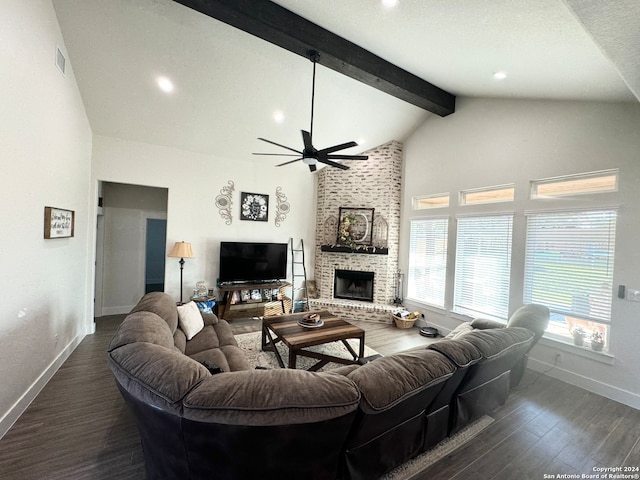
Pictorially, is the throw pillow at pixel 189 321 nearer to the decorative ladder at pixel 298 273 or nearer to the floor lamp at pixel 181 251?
the floor lamp at pixel 181 251

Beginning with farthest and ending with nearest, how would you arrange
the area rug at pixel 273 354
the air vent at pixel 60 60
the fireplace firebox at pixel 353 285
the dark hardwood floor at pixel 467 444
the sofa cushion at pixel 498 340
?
the fireplace firebox at pixel 353 285 < the area rug at pixel 273 354 < the air vent at pixel 60 60 < the sofa cushion at pixel 498 340 < the dark hardwood floor at pixel 467 444

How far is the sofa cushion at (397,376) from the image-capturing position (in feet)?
4.54

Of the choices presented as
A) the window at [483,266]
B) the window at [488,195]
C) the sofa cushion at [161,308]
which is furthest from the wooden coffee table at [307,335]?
the window at [488,195]

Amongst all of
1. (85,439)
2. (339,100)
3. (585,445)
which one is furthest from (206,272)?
(585,445)

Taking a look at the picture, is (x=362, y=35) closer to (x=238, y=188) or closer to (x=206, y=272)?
(x=238, y=188)

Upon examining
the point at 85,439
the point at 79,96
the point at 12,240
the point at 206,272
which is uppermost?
the point at 79,96

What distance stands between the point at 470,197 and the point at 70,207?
223 inches

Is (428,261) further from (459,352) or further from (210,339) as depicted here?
(210,339)

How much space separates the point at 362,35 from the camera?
2.90 m

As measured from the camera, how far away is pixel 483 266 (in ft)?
13.6

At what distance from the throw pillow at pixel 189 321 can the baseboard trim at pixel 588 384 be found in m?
4.25

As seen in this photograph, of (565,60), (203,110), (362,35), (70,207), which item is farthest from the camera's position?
(203,110)

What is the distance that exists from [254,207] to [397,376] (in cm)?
469

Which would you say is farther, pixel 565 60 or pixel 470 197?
pixel 470 197
